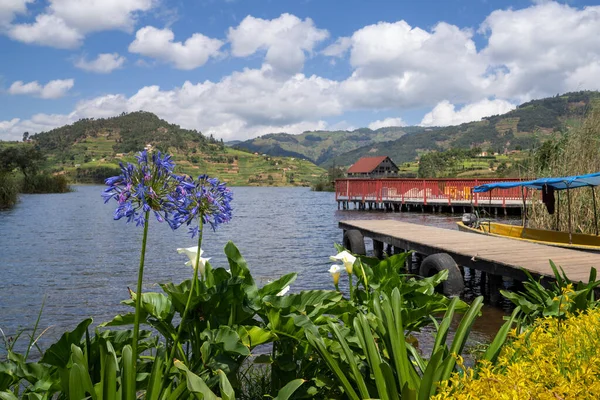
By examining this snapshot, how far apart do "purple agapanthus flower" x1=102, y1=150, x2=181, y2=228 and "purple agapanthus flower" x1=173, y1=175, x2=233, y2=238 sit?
0.39 feet

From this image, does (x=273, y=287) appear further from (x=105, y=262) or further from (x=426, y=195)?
(x=426, y=195)

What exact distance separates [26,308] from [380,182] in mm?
29205

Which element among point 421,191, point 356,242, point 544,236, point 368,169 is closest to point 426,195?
point 421,191

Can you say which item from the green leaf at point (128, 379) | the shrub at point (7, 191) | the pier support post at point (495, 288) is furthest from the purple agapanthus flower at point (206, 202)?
the shrub at point (7, 191)

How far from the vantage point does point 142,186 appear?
82.0 inches

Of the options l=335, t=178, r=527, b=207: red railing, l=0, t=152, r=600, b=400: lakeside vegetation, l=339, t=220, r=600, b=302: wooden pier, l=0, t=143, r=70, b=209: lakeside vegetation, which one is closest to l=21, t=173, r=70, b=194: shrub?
l=0, t=143, r=70, b=209: lakeside vegetation

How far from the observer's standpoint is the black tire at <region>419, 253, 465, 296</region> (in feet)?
28.5

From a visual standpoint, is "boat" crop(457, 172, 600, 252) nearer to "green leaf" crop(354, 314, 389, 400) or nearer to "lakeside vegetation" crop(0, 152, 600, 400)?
"lakeside vegetation" crop(0, 152, 600, 400)

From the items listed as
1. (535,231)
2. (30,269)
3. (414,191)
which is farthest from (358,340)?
(414,191)

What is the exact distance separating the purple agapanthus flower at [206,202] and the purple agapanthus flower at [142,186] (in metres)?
0.12

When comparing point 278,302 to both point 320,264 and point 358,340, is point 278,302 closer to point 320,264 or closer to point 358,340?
point 358,340

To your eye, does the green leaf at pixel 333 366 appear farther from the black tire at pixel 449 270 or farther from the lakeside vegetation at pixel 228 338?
the black tire at pixel 449 270

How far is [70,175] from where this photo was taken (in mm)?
114250

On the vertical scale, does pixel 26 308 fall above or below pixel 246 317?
below
